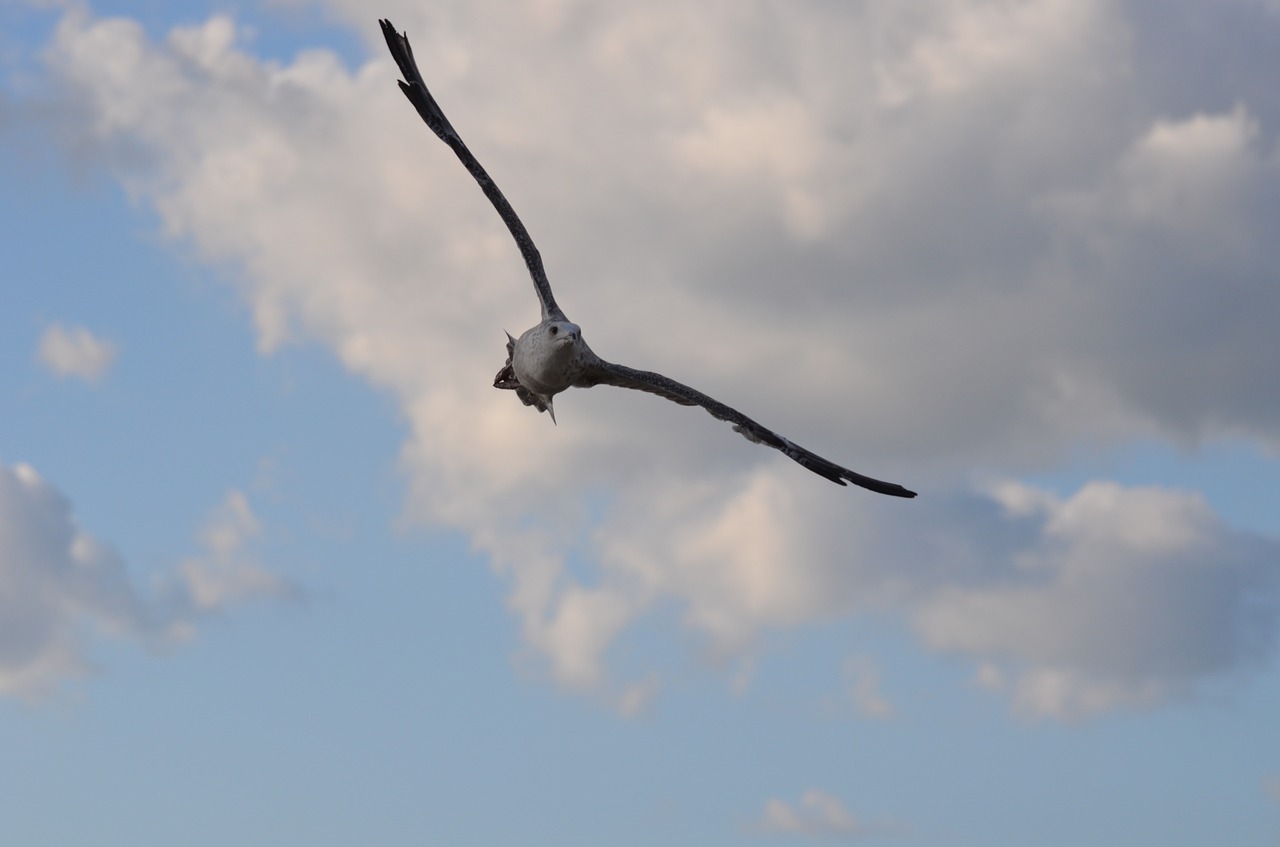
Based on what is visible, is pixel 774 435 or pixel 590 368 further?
pixel 774 435

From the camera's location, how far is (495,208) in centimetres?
3597

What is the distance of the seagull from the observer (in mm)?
32375

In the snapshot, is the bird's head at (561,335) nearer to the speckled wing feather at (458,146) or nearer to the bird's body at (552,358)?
the bird's body at (552,358)

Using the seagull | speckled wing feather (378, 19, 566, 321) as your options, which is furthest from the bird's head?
speckled wing feather (378, 19, 566, 321)

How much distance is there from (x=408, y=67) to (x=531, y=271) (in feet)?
20.0

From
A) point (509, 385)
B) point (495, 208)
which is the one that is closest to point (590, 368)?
point (509, 385)

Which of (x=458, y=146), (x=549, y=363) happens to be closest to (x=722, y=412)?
(x=549, y=363)

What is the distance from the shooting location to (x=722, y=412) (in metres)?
35.7

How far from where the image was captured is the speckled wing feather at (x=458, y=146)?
34.9 m

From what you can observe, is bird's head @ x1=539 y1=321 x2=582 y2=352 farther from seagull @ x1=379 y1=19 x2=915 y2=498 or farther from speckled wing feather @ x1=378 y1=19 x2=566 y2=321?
speckled wing feather @ x1=378 y1=19 x2=566 y2=321

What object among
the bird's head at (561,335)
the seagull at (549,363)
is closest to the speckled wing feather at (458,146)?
the seagull at (549,363)

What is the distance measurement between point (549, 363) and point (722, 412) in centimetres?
522

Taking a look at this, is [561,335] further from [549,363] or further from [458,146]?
[458,146]

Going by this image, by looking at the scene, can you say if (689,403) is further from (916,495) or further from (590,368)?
(916,495)
